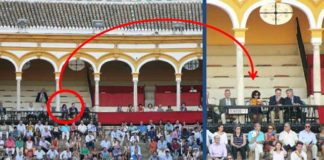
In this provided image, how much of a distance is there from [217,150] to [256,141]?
68.5 inches

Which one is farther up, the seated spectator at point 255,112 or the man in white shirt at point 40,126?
the seated spectator at point 255,112

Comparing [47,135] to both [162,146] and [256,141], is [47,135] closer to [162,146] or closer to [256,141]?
[162,146]

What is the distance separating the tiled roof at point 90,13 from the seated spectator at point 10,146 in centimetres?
1114

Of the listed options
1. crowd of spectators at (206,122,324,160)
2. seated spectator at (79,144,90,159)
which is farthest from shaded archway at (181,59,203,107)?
crowd of spectators at (206,122,324,160)

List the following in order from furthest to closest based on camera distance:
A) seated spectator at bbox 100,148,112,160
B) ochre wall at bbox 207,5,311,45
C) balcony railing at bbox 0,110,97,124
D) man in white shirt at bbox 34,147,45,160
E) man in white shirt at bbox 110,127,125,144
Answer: balcony railing at bbox 0,110,97,124, man in white shirt at bbox 110,127,125,144, seated spectator at bbox 100,148,112,160, man in white shirt at bbox 34,147,45,160, ochre wall at bbox 207,5,311,45

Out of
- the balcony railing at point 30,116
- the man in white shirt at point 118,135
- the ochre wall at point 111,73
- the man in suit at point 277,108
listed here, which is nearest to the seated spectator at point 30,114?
the balcony railing at point 30,116

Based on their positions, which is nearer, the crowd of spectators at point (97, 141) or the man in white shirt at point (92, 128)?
the crowd of spectators at point (97, 141)

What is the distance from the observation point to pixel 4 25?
6109 centimetres

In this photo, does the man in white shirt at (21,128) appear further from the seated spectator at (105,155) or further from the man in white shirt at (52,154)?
the seated spectator at (105,155)

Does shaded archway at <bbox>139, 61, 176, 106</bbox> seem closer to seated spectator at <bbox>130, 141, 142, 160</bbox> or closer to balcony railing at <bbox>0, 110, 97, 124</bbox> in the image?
balcony railing at <bbox>0, 110, 97, 124</bbox>

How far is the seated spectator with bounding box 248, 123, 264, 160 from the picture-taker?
128 feet

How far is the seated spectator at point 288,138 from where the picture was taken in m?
39.5

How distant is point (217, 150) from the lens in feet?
125

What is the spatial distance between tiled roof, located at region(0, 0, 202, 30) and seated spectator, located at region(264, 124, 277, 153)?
22.2 m
